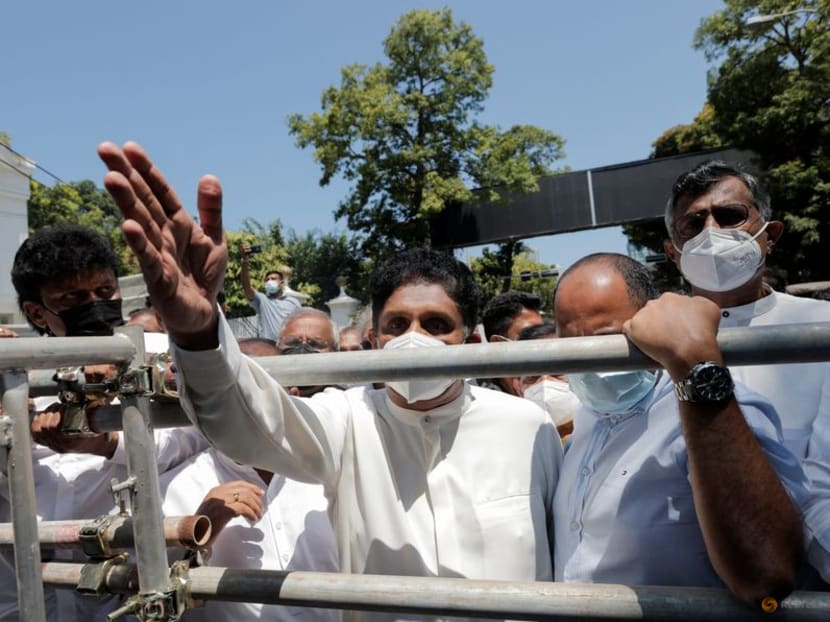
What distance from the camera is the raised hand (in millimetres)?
1262

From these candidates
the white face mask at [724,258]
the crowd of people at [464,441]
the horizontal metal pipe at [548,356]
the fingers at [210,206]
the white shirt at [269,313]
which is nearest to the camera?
the horizontal metal pipe at [548,356]

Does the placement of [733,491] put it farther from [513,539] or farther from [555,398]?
[555,398]

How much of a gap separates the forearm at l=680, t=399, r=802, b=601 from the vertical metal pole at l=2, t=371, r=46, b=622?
1.17 m

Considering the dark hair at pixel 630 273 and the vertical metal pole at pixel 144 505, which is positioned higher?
the dark hair at pixel 630 273

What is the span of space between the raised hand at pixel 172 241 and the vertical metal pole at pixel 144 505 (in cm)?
17

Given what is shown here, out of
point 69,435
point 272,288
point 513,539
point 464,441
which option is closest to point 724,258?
point 464,441

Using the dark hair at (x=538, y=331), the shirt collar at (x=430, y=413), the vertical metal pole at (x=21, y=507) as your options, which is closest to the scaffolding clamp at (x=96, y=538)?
the vertical metal pole at (x=21, y=507)

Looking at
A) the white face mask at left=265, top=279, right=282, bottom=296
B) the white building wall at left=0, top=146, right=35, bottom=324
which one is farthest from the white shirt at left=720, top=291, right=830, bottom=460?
the white building wall at left=0, top=146, right=35, bottom=324

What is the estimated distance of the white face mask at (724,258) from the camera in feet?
8.40

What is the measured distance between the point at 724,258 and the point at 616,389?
114 cm

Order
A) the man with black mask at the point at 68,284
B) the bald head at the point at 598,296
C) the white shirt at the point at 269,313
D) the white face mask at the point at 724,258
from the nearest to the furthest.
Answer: the bald head at the point at 598,296, the man with black mask at the point at 68,284, the white face mask at the point at 724,258, the white shirt at the point at 269,313

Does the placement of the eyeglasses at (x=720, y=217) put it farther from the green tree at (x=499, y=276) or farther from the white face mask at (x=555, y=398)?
the green tree at (x=499, y=276)

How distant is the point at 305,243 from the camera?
141ft

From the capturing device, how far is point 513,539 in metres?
1.75
